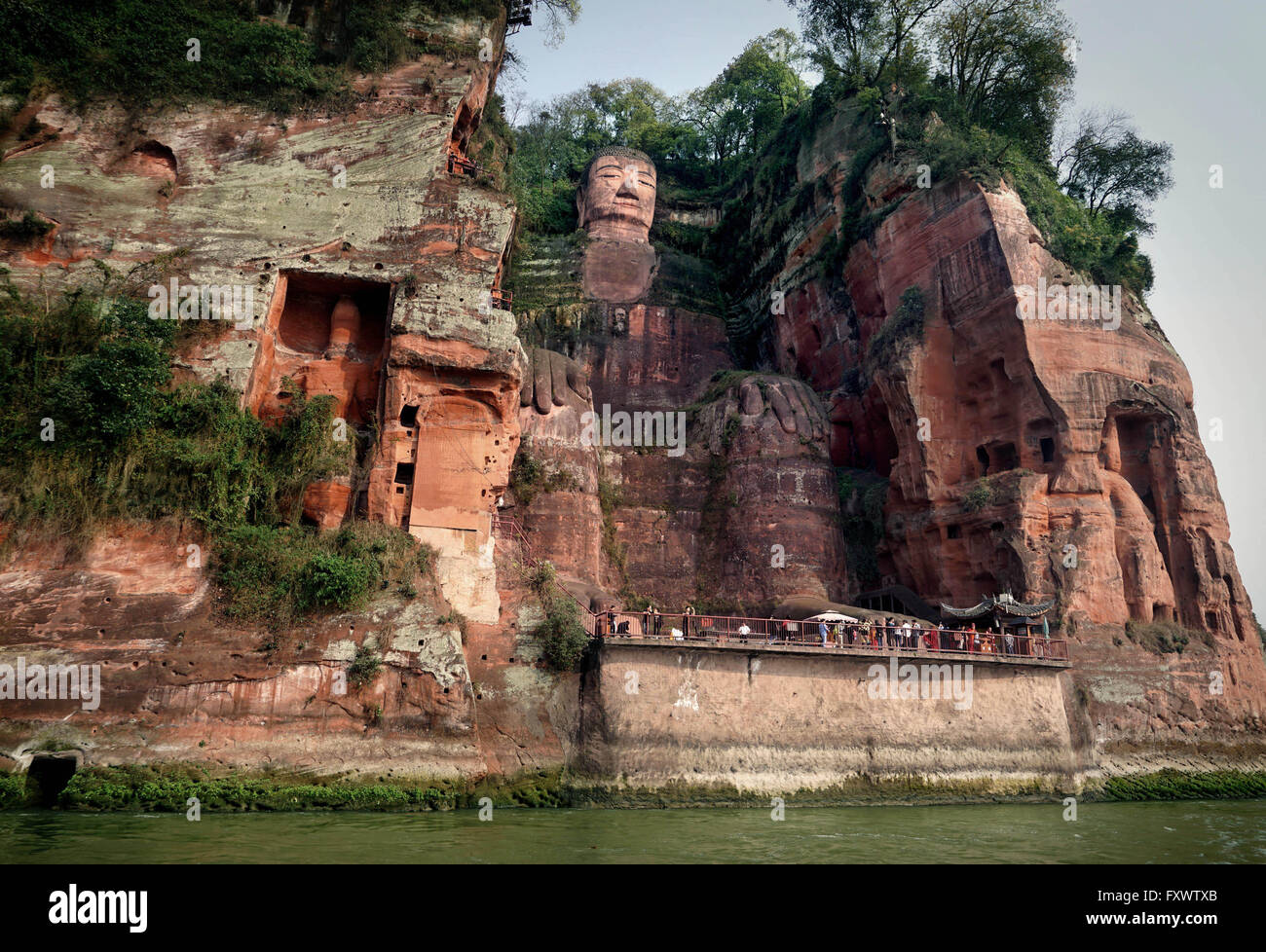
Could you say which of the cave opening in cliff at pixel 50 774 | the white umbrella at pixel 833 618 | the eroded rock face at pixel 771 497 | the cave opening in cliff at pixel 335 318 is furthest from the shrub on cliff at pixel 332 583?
the eroded rock face at pixel 771 497

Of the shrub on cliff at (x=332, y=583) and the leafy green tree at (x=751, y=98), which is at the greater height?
the leafy green tree at (x=751, y=98)

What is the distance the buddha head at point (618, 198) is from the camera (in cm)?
4503

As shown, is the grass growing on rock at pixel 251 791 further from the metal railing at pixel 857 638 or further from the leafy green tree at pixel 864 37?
the leafy green tree at pixel 864 37

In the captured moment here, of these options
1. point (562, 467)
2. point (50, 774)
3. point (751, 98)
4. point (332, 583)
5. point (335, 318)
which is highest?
point (751, 98)

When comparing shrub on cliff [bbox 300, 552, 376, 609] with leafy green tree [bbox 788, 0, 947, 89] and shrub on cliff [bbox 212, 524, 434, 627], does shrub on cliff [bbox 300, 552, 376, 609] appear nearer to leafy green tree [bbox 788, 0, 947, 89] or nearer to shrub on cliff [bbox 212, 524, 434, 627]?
shrub on cliff [bbox 212, 524, 434, 627]

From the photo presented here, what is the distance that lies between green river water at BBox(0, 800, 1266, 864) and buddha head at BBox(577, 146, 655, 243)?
1294 inches

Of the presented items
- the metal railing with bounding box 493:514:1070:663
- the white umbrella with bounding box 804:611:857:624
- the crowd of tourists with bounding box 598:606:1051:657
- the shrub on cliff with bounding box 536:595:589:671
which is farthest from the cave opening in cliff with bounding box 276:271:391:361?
the white umbrella with bounding box 804:611:857:624

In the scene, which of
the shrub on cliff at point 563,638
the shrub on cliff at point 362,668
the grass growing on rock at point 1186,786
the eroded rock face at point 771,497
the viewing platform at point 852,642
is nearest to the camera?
the shrub on cliff at point 362,668

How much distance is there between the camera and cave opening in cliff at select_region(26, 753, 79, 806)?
593 inches

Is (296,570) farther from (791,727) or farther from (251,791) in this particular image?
(791,727)

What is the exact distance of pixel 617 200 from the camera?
148ft

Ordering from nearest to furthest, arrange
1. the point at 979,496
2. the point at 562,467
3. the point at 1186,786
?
the point at 1186,786 → the point at 979,496 → the point at 562,467

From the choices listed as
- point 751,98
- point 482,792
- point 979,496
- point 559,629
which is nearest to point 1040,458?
point 979,496

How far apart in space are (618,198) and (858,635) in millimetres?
29409
